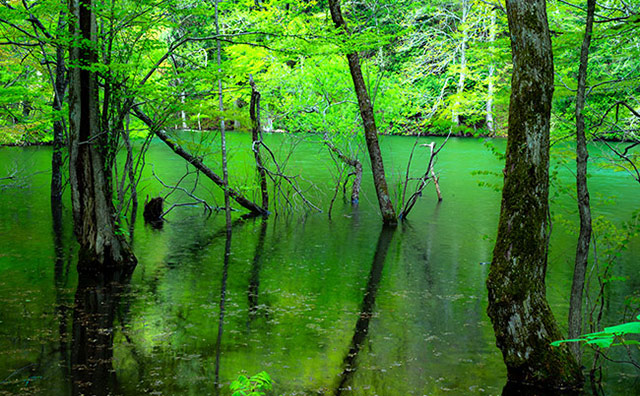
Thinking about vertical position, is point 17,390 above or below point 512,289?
below

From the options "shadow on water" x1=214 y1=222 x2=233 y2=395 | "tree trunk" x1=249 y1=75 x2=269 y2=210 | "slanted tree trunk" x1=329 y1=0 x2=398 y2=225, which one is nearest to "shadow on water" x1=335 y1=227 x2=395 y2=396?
"shadow on water" x1=214 y1=222 x2=233 y2=395

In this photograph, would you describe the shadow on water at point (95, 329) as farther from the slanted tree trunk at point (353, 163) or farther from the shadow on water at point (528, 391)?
the slanted tree trunk at point (353, 163)

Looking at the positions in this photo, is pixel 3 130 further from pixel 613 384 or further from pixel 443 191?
pixel 613 384

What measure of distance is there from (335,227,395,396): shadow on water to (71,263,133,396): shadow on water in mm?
1887

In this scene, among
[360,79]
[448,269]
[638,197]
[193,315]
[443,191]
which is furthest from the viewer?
[443,191]

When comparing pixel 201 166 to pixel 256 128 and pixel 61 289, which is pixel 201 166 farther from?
pixel 61 289

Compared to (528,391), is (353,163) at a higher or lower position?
higher

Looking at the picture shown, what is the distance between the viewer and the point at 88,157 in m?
7.68

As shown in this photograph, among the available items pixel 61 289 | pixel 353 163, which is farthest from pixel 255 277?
pixel 353 163

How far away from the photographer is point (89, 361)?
514 centimetres

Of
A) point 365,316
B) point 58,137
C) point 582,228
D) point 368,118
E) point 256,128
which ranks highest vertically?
point 368,118

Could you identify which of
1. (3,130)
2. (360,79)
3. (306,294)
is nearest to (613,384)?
(306,294)

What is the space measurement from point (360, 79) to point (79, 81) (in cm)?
615

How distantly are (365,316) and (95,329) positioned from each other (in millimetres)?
2917
